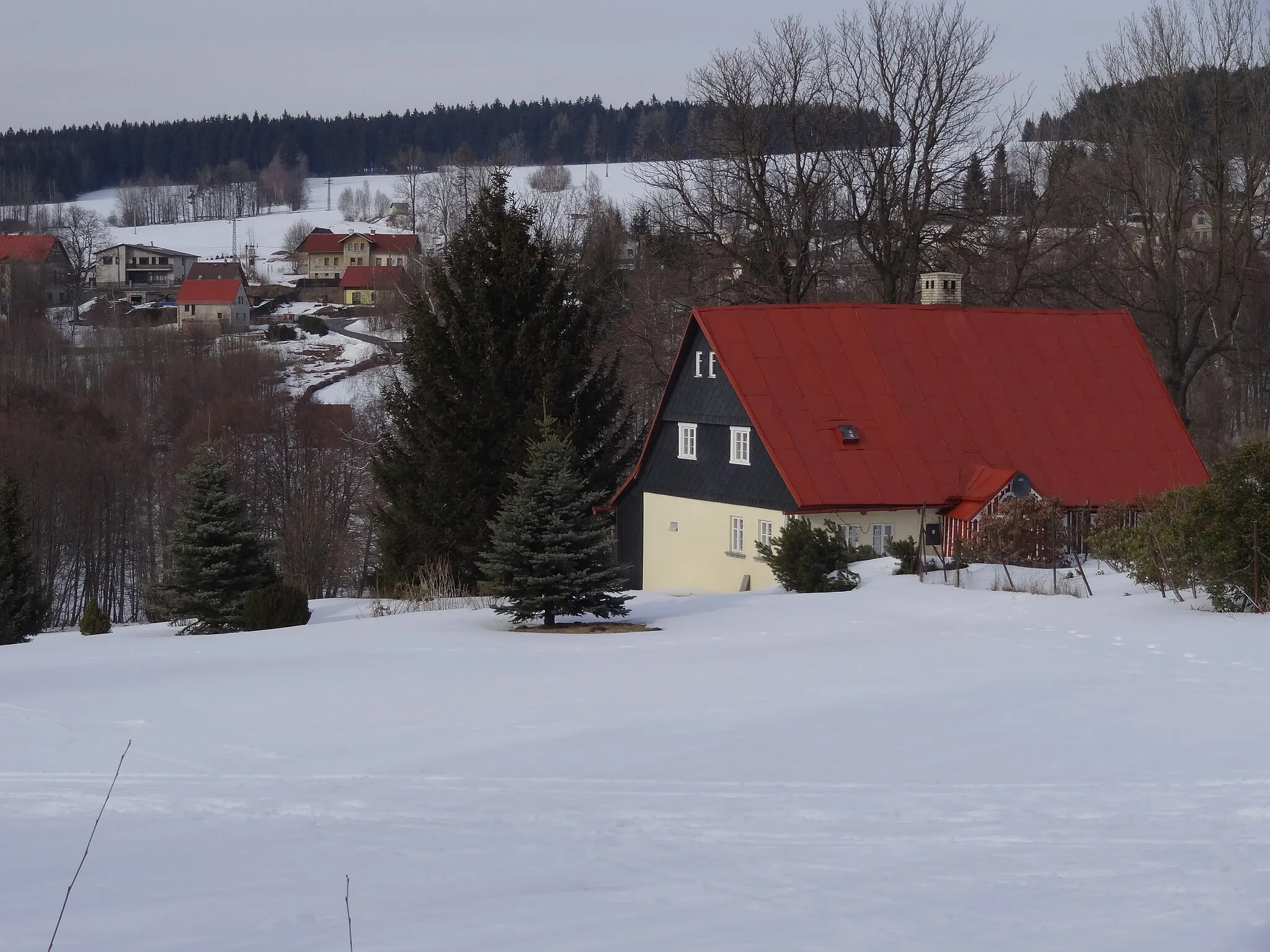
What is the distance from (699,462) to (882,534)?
4.88m

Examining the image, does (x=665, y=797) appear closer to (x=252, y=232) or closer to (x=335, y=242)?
(x=335, y=242)

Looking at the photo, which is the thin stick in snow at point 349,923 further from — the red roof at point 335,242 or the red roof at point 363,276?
the red roof at point 335,242

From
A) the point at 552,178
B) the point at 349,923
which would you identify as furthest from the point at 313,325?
the point at 349,923

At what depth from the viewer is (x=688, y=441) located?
3453 centimetres

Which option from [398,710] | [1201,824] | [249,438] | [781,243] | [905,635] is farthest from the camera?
[249,438]

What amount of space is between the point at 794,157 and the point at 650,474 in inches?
595

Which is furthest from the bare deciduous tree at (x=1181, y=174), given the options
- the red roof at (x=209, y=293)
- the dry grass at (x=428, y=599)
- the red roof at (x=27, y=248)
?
the red roof at (x=27, y=248)

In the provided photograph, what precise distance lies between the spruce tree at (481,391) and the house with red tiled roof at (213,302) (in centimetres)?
8311

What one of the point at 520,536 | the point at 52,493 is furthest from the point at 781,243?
the point at 52,493

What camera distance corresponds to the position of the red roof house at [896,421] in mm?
31281

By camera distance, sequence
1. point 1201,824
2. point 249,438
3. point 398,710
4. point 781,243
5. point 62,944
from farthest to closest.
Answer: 1. point 249,438
2. point 781,243
3. point 398,710
4. point 1201,824
5. point 62,944

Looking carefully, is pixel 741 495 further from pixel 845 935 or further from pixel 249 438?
pixel 249 438

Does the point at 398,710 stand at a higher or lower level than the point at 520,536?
lower

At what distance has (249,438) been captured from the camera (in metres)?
65.0
